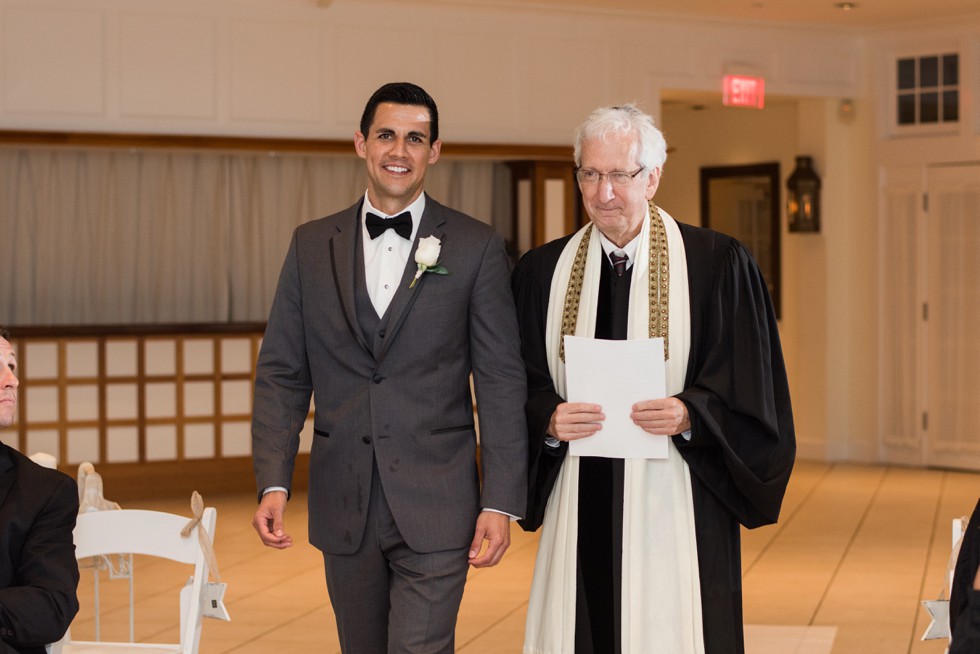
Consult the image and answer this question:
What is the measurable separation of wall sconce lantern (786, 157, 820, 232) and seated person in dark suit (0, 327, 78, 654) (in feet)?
28.6

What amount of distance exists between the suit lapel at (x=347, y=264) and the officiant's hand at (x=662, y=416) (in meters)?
0.60

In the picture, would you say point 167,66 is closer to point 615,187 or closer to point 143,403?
point 143,403

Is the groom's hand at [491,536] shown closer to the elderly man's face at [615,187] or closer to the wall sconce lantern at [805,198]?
the elderly man's face at [615,187]

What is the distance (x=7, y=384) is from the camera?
2.46 meters

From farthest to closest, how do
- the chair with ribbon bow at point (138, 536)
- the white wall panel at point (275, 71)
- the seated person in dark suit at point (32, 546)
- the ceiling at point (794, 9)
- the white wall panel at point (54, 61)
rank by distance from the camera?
1. the ceiling at point (794, 9)
2. the white wall panel at point (275, 71)
3. the white wall panel at point (54, 61)
4. the chair with ribbon bow at point (138, 536)
5. the seated person in dark suit at point (32, 546)

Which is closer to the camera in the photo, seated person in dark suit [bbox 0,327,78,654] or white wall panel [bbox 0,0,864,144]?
seated person in dark suit [bbox 0,327,78,654]

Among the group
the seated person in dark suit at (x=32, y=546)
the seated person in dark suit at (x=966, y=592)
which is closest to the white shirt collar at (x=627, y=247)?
the seated person in dark suit at (x=966, y=592)

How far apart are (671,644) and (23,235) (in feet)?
21.7

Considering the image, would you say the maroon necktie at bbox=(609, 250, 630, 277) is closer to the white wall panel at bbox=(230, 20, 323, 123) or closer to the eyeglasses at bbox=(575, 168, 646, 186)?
the eyeglasses at bbox=(575, 168, 646, 186)

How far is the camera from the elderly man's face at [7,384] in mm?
2430

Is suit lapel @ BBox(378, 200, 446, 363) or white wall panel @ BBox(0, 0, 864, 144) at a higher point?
white wall panel @ BBox(0, 0, 864, 144)

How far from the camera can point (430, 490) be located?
284 centimetres

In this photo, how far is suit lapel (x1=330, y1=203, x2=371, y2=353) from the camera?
2.86 m

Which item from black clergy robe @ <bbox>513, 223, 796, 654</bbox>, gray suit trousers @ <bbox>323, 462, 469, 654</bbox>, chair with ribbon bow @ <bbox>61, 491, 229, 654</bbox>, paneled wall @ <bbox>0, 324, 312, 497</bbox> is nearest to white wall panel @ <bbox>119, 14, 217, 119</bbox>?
paneled wall @ <bbox>0, 324, 312, 497</bbox>
